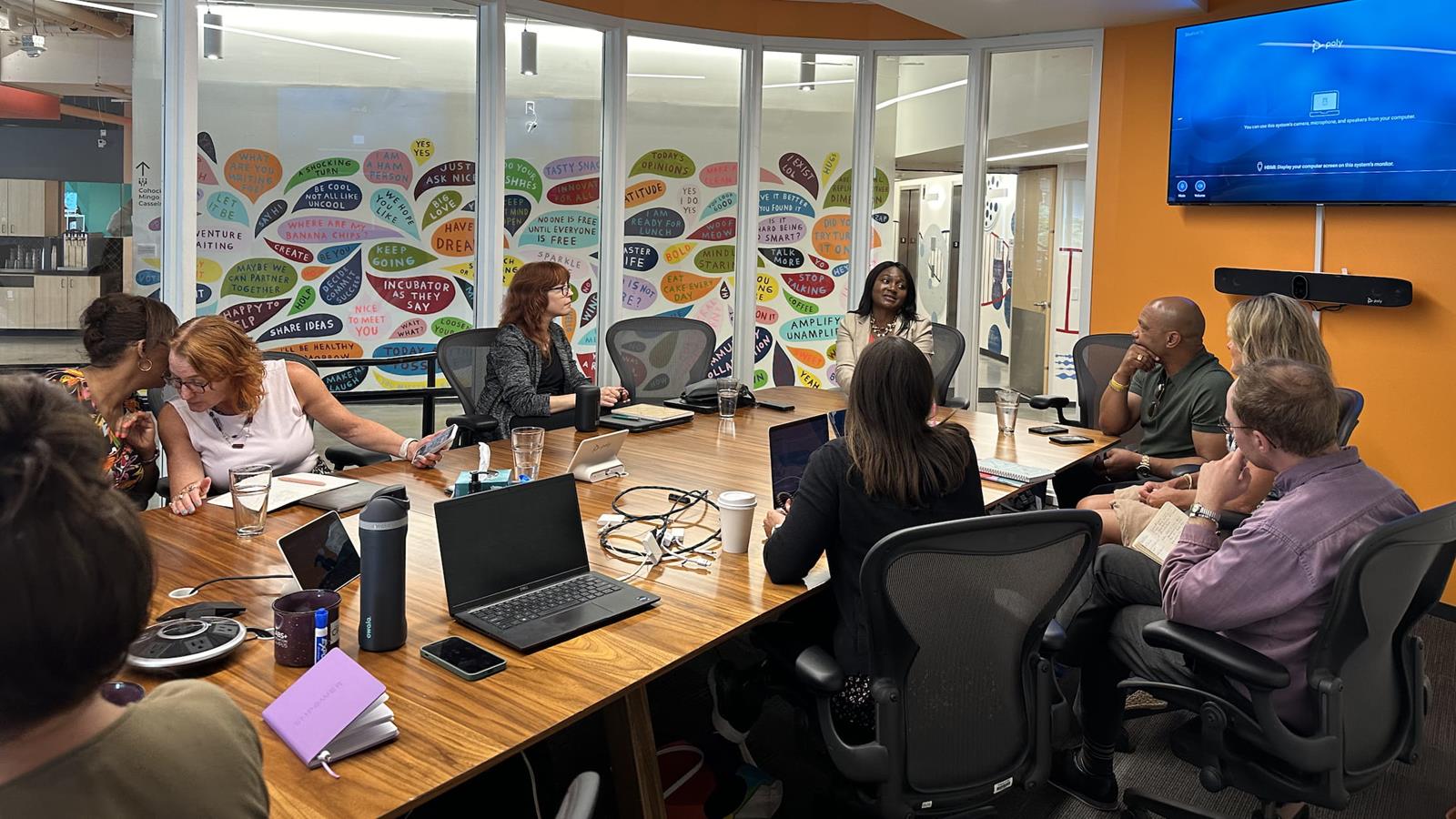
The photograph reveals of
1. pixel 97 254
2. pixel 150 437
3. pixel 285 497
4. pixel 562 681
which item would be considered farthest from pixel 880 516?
pixel 97 254

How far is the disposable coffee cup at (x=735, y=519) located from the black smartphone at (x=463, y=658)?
776 millimetres

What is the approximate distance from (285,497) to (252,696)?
3.90ft

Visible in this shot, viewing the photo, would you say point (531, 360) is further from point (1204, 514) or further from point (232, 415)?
point (1204, 514)

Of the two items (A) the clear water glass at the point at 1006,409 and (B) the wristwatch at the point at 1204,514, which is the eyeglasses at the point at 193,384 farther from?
(A) the clear water glass at the point at 1006,409

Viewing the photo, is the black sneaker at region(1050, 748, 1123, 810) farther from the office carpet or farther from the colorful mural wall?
the colorful mural wall

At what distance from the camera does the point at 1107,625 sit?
2.95m

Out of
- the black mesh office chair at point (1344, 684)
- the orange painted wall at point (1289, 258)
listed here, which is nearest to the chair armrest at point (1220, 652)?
the black mesh office chair at point (1344, 684)

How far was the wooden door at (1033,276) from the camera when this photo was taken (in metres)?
6.40

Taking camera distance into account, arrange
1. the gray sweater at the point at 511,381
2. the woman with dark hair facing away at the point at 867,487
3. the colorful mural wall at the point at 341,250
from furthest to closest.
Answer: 1. the colorful mural wall at the point at 341,250
2. the gray sweater at the point at 511,381
3. the woman with dark hair facing away at the point at 867,487

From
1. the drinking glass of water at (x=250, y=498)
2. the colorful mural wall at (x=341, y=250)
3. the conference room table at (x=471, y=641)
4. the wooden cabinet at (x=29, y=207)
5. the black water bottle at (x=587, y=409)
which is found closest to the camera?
the conference room table at (x=471, y=641)

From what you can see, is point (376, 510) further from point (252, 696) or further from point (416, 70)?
point (416, 70)

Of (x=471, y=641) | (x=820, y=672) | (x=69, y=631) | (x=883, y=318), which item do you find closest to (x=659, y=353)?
(x=883, y=318)

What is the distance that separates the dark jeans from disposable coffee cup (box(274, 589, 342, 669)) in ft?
5.95

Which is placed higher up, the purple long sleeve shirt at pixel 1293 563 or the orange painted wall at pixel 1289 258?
the orange painted wall at pixel 1289 258
